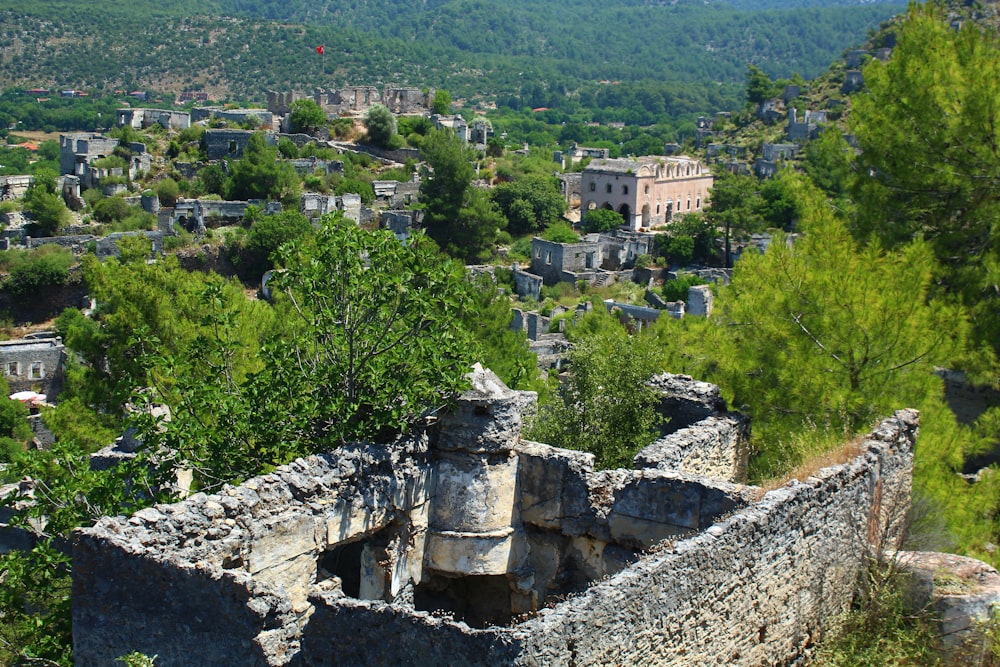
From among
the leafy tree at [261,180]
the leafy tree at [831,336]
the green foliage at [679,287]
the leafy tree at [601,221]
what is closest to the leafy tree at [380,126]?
the leafy tree at [261,180]

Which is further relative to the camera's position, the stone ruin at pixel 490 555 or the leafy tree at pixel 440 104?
the leafy tree at pixel 440 104

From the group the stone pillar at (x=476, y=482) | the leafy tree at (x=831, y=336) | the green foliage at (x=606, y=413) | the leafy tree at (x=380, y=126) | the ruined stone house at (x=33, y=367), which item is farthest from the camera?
the leafy tree at (x=380, y=126)

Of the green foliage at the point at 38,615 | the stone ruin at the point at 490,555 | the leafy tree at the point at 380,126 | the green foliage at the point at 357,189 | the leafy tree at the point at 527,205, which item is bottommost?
the leafy tree at the point at 527,205

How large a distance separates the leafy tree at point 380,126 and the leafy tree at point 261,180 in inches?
368

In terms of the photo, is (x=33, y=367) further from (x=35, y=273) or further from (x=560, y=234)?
(x=560, y=234)

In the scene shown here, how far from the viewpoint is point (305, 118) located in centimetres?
6400

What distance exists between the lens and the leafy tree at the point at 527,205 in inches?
2341

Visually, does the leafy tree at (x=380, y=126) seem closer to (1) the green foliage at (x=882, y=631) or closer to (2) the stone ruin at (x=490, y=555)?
(2) the stone ruin at (x=490, y=555)

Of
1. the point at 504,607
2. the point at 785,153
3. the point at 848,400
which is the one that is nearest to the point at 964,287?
the point at 848,400

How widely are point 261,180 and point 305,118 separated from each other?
10604mm

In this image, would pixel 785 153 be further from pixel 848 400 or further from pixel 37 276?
pixel 848 400

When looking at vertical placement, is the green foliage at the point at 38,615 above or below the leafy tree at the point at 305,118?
above

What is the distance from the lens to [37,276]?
152ft

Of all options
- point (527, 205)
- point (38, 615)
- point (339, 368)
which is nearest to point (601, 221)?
point (527, 205)
